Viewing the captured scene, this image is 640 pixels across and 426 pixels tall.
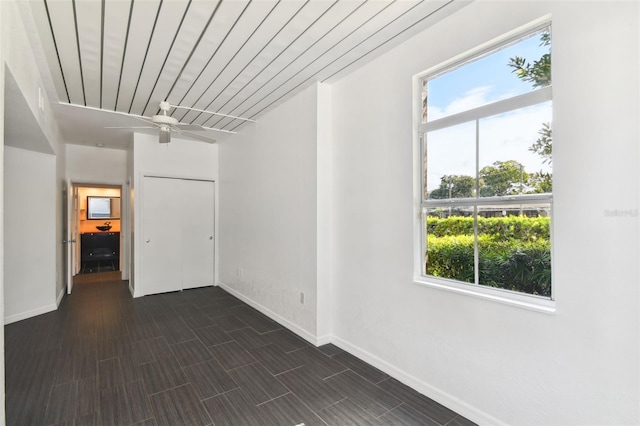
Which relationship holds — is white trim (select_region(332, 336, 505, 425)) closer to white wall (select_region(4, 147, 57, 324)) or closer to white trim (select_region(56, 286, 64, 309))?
white wall (select_region(4, 147, 57, 324))

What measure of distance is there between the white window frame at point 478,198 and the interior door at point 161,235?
179 inches

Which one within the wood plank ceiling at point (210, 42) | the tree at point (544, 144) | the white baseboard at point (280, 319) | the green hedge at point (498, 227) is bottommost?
the white baseboard at point (280, 319)

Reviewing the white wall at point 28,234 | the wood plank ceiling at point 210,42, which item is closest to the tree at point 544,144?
the wood plank ceiling at point 210,42

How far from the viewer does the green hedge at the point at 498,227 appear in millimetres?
1824

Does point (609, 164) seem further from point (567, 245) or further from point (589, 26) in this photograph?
point (589, 26)

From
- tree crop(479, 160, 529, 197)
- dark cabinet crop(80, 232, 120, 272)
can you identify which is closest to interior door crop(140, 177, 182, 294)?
dark cabinet crop(80, 232, 120, 272)

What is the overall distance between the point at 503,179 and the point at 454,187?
35cm

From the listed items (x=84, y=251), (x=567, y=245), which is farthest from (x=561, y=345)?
(x=84, y=251)

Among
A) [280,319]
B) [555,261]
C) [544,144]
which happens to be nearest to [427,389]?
[555,261]

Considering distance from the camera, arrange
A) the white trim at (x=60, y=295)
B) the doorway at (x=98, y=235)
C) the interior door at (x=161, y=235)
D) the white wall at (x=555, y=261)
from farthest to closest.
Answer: the doorway at (x=98, y=235) < the interior door at (x=161, y=235) < the white trim at (x=60, y=295) < the white wall at (x=555, y=261)

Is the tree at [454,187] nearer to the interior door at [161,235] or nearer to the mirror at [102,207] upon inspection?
the interior door at [161,235]

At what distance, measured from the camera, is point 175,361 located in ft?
9.54

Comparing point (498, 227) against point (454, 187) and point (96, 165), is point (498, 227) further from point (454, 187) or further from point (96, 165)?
point (96, 165)

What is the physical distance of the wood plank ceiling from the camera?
6.80 feet
